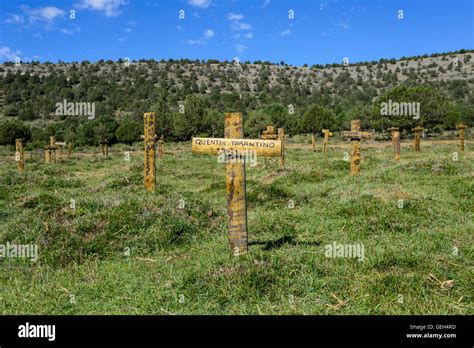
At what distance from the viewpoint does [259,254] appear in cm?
707

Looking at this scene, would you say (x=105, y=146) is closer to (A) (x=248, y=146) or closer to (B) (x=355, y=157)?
(B) (x=355, y=157)

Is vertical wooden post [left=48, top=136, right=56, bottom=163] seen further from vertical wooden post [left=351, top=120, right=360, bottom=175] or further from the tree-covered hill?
the tree-covered hill

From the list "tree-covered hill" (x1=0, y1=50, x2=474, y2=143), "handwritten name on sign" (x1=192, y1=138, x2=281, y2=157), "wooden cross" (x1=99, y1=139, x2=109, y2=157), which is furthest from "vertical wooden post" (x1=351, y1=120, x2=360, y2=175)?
"tree-covered hill" (x1=0, y1=50, x2=474, y2=143)

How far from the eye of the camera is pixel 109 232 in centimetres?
911

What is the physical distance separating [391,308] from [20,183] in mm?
19194

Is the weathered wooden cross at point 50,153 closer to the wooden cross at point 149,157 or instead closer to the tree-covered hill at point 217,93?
the wooden cross at point 149,157

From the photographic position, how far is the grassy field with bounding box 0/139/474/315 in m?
5.65

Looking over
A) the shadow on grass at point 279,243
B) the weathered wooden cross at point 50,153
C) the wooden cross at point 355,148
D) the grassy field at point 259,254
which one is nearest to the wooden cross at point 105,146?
the weathered wooden cross at point 50,153

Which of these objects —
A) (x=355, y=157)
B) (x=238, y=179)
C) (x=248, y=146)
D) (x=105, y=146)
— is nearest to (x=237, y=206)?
(x=238, y=179)

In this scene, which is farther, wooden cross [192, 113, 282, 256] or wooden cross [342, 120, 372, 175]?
wooden cross [342, 120, 372, 175]

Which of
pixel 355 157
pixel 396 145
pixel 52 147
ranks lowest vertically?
pixel 355 157

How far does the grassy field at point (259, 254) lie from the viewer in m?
5.65

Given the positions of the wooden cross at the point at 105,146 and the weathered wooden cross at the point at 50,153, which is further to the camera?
the wooden cross at the point at 105,146
